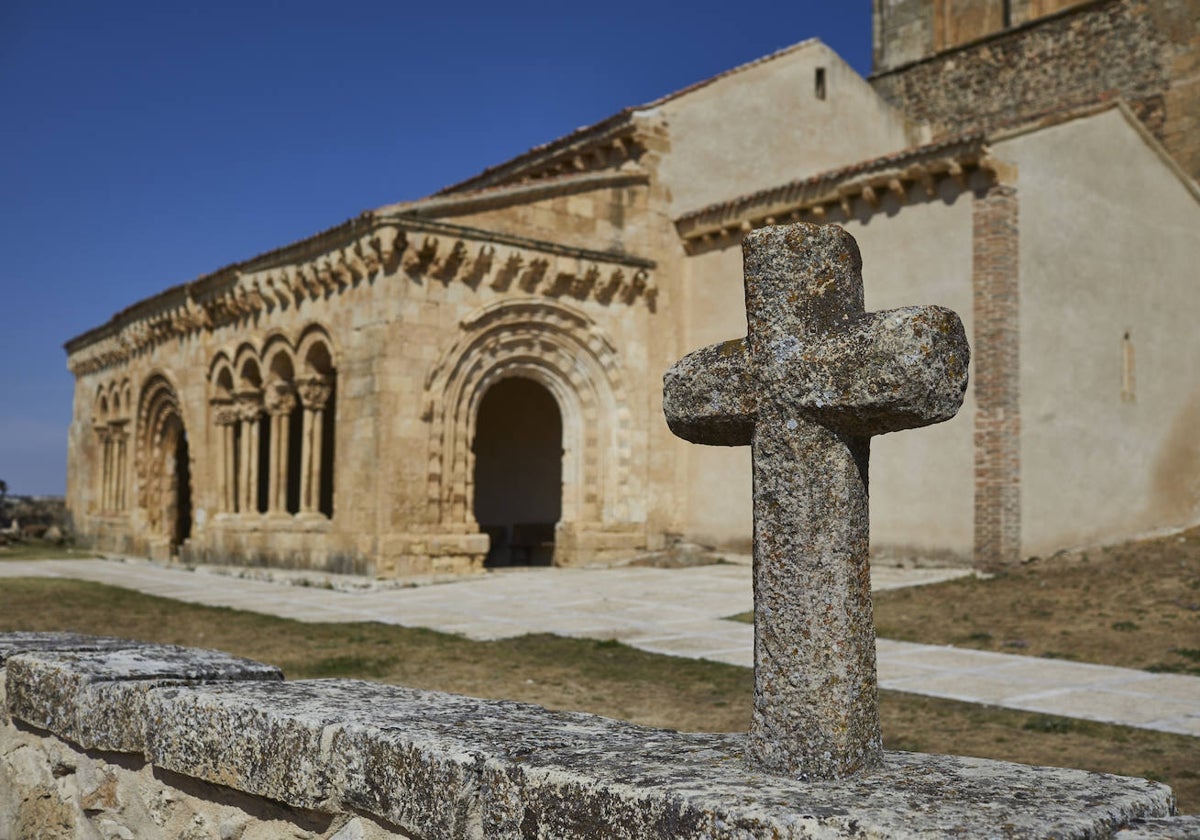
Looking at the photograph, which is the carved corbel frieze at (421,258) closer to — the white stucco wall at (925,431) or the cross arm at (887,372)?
the white stucco wall at (925,431)

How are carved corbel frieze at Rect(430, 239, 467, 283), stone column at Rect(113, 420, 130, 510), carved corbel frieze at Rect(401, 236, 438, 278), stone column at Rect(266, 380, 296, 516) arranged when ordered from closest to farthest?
carved corbel frieze at Rect(401, 236, 438, 278)
carved corbel frieze at Rect(430, 239, 467, 283)
stone column at Rect(266, 380, 296, 516)
stone column at Rect(113, 420, 130, 510)

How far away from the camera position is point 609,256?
54.3ft

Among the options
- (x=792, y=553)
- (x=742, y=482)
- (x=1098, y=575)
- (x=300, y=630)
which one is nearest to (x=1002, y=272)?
(x=1098, y=575)

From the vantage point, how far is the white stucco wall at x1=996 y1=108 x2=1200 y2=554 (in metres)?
13.4

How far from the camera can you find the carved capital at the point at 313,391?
1656cm

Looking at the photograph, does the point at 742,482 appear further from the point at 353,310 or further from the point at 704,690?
the point at 704,690

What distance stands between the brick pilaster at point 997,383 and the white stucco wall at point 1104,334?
0.71 ft

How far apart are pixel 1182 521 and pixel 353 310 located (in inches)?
474

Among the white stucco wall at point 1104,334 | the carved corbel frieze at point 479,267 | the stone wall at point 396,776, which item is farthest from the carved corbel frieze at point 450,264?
the stone wall at point 396,776

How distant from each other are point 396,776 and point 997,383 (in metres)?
11.8

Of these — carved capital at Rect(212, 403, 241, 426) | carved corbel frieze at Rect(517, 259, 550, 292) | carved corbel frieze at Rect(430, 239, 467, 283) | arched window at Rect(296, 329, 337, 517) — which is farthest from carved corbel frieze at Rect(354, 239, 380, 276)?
carved capital at Rect(212, 403, 241, 426)

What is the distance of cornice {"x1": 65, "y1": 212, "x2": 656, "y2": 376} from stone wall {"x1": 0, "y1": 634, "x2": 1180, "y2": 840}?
1108 centimetres

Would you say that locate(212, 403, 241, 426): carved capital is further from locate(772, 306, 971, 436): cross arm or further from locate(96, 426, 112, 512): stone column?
locate(772, 306, 971, 436): cross arm

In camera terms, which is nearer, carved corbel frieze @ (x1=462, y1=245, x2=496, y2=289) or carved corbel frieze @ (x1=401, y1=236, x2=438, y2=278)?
carved corbel frieze @ (x1=401, y1=236, x2=438, y2=278)
